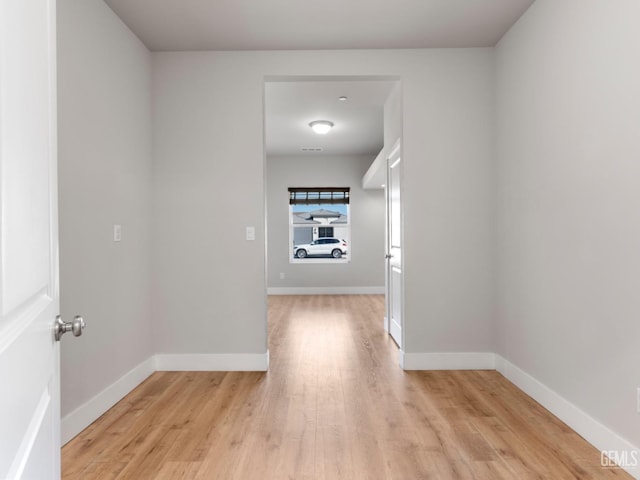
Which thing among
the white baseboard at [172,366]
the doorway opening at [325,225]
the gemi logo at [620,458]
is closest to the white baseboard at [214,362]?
the white baseboard at [172,366]

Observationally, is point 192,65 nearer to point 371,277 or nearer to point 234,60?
point 234,60

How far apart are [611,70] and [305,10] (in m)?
1.84

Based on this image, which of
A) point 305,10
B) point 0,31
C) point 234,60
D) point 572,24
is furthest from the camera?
point 234,60

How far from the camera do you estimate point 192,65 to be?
138 inches

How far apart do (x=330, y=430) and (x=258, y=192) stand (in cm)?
192

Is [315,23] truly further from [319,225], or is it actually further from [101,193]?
[319,225]

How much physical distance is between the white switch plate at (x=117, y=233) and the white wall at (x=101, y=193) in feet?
0.13

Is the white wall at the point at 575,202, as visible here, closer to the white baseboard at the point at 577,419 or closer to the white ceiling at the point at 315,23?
the white baseboard at the point at 577,419

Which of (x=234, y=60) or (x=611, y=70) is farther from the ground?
(x=234, y=60)

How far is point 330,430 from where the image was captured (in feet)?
7.79

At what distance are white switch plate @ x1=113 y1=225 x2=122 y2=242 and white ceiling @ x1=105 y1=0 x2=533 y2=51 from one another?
Result: 1445 mm

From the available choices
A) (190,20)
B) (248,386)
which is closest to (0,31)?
(190,20)

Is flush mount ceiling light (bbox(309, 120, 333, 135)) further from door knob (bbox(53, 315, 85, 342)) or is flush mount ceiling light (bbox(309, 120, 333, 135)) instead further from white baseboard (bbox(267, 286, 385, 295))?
door knob (bbox(53, 315, 85, 342))

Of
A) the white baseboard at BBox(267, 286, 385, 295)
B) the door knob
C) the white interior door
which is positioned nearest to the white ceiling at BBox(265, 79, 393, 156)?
the white baseboard at BBox(267, 286, 385, 295)
